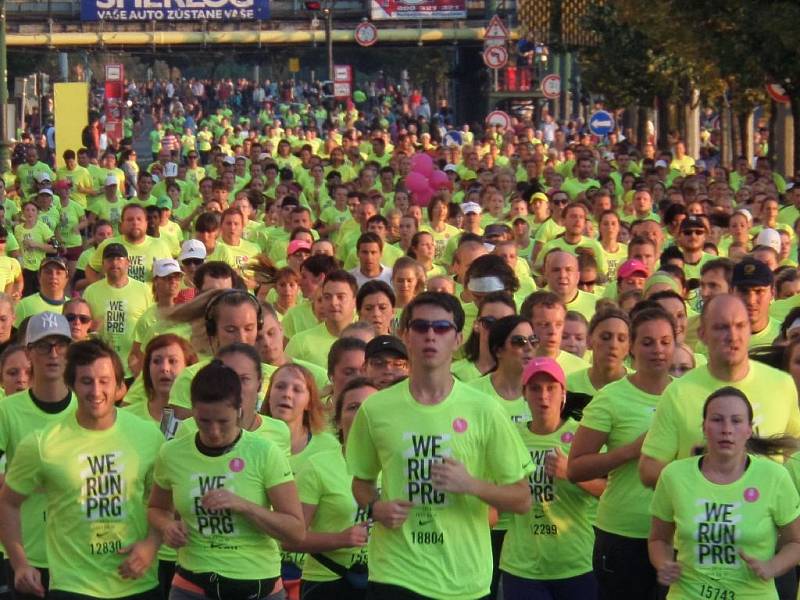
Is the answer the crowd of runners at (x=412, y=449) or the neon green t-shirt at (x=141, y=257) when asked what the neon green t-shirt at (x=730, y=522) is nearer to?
the crowd of runners at (x=412, y=449)

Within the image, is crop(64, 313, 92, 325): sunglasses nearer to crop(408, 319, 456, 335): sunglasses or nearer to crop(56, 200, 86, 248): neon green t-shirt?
crop(408, 319, 456, 335): sunglasses

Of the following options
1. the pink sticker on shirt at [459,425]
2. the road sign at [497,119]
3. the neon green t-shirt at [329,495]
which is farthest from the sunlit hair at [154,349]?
the road sign at [497,119]

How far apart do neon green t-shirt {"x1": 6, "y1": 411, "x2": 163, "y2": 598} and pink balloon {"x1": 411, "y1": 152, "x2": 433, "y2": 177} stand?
61.0 feet

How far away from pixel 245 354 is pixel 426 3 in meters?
54.2

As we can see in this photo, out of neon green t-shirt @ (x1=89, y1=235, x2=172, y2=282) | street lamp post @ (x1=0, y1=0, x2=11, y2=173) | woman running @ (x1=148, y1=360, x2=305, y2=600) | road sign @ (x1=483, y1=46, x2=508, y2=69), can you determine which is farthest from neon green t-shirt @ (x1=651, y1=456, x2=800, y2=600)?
road sign @ (x1=483, y1=46, x2=508, y2=69)

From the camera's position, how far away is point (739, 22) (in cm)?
2772

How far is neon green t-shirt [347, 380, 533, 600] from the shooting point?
738 cm

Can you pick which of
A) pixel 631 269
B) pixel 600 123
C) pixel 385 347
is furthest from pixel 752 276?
pixel 600 123

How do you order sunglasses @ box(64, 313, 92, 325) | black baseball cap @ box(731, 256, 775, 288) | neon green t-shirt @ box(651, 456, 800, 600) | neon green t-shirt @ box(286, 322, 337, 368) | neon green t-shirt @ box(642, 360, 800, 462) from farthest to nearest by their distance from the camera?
sunglasses @ box(64, 313, 92, 325) → neon green t-shirt @ box(286, 322, 337, 368) → black baseball cap @ box(731, 256, 775, 288) → neon green t-shirt @ box(642, 360, 800, 462) → neon green t-shirt @ box(651, 456, 800, 600)

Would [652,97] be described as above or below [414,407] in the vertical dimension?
above

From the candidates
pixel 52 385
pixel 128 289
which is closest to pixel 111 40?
pixel 128 289

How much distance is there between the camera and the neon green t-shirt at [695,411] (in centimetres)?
836

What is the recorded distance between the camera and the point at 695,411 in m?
8.35

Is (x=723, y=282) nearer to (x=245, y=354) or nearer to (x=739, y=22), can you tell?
(x=245, y=354)
